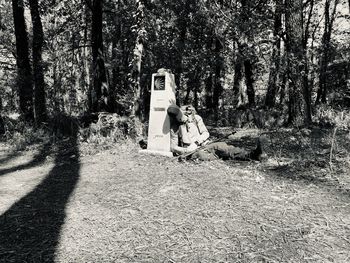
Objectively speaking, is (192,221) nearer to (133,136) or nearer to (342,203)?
(342,203)

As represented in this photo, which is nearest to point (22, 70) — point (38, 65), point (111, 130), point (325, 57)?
point (38, 65)

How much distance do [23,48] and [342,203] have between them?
12880 millimetres

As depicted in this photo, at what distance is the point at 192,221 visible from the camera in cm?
384

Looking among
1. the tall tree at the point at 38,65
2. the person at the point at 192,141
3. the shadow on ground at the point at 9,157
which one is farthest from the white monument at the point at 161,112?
the tall tree at the point at 38,65

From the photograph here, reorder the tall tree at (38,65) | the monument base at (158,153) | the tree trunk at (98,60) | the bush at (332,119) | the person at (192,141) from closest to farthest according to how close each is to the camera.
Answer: the person at (192,141) → the monument base at (158,153) → the bush at (332,119) → the tree trunk at (98,60) → the tall tree at (38,65)

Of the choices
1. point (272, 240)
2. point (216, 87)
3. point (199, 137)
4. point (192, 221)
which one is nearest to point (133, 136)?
point (199, 137)

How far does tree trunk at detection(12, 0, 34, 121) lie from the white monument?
7.22 m

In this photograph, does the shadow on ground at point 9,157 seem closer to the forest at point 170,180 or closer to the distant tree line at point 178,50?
the forest at point 170,180

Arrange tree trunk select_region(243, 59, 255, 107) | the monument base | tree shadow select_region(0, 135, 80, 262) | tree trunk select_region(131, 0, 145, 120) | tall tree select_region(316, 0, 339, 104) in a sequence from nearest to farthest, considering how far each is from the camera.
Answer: tree shadow select_region(0, 135, 80, 262) < the monument base < tree trunk select_region(131, 0, 145, 120) < tree trunk select_region(243, 59, 255, 107) < tall tree select_region(316, 0, 339, 104)

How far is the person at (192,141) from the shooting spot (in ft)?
21.5

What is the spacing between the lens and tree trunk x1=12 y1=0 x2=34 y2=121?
12445 millimetres

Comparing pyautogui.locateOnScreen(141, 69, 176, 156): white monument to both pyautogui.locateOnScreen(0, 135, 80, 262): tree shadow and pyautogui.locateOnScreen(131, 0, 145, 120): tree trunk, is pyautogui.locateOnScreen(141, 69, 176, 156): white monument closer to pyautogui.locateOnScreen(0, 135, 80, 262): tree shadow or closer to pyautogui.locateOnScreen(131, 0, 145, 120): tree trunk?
pyautogui.locateOnScreen(0, 135, 80, 262): tree shadow

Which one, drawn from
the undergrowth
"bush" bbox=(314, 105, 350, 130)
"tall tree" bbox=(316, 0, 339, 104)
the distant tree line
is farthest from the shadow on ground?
"tall tree" bbox=(316, 0, 339, 104)

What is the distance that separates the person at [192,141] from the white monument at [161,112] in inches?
7.4
